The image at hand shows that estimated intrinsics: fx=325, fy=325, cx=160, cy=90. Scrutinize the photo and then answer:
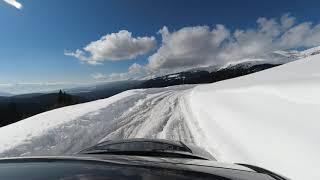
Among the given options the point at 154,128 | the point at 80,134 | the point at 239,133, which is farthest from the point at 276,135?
the point at 80,134

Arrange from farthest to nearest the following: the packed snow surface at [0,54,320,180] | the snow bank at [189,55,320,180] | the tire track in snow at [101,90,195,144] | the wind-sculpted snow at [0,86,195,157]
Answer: the tire track in snow at [101,90,195,144]
the wind-sculpted snow at [0,86,195,157]
the packed snow surface at [0,54,320,180]
the snow bank at [189,55,320,180]

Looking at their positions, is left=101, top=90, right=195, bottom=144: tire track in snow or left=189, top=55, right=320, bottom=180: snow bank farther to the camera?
left=101, top=90, right=195, bottom=144: tire track in snow

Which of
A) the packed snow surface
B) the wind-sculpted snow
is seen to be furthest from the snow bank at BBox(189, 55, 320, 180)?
the wind-sculpted snow

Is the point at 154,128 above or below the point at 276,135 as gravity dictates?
below

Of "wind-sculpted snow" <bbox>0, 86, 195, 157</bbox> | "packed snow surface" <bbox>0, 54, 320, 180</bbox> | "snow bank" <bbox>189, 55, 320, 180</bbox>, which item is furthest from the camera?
"wind-sculpted snow" <bbox>0, 86, 195, 157</bbox>

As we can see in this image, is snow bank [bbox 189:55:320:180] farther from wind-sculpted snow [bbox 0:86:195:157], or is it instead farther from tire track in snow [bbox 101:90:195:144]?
wind-sculpted snow [bbox 0:86:195:157]

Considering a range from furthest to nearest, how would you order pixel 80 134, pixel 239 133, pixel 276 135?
pixel 80 134 < pixel 239 133 < pixel 276 135

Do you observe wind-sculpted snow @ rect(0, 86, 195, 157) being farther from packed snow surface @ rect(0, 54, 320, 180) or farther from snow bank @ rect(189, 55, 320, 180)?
snow bank @ rect(189, 55, 320, 180)

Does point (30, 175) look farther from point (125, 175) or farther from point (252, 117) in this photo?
point (252, 117)

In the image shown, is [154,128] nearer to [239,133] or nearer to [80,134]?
[80,134]

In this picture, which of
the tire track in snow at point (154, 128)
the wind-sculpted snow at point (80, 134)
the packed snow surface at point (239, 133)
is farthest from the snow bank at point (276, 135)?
the wind-sculpted snow at point (80, 134)

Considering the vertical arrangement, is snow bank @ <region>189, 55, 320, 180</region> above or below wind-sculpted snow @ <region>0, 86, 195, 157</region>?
above

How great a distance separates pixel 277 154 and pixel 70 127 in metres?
8.57

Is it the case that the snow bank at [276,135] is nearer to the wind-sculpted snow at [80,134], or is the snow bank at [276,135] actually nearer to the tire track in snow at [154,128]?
the tire track in snow at [154,128]
